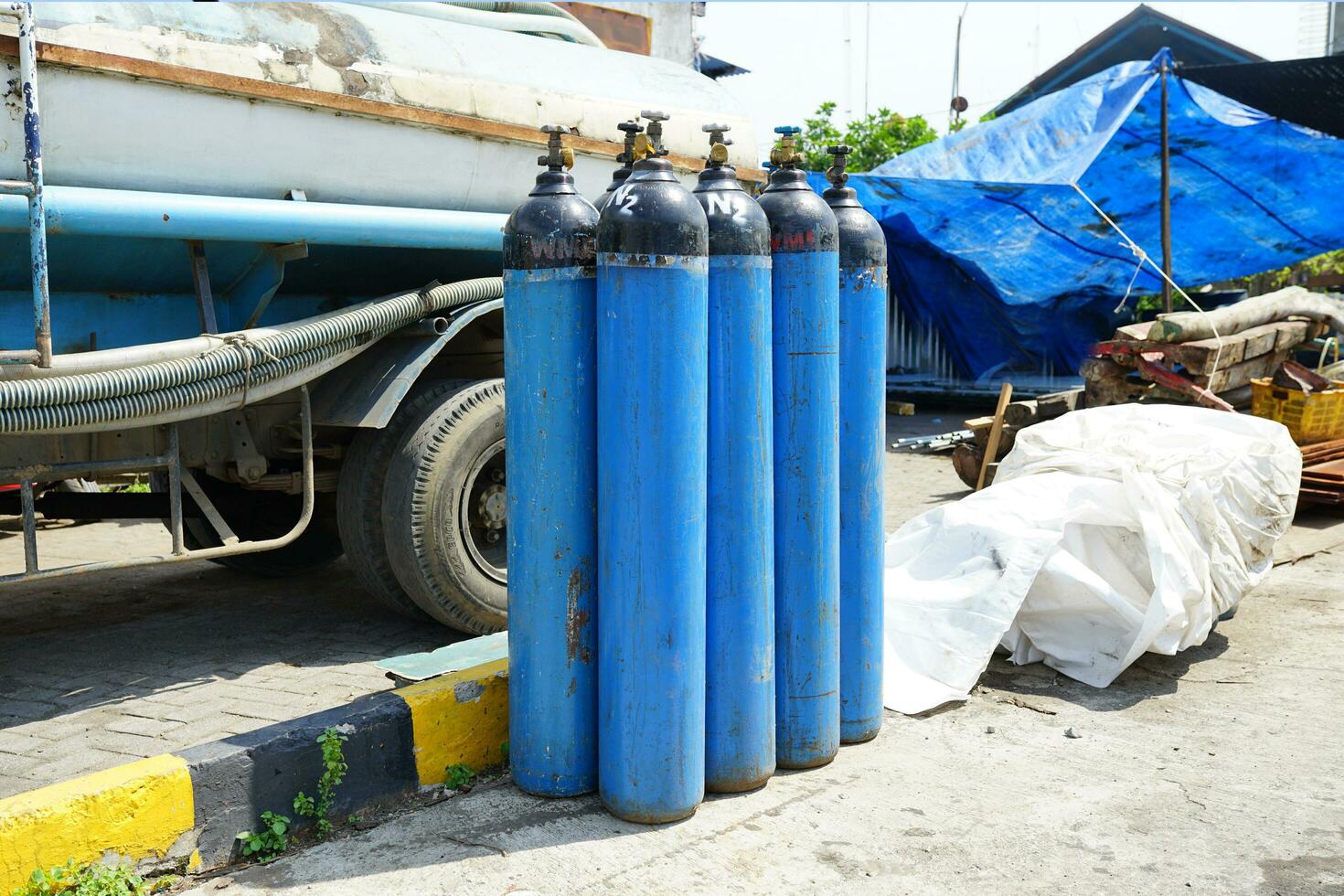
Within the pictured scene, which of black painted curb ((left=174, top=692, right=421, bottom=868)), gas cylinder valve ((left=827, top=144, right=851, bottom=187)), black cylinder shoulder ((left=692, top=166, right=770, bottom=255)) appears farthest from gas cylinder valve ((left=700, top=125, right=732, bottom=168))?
black painted curb ((left=174, top=692, right=421, bottom=868))

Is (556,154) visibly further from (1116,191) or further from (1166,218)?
(1116,191)

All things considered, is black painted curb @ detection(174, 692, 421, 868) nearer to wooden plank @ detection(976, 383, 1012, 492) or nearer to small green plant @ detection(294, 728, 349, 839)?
small green plant @ detection(294, 728, 349, 839)

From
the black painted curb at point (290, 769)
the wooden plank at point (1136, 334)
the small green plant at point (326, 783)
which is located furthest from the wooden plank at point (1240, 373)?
the small green plant at point (326, 783)

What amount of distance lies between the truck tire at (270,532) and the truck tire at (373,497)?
0.30 m

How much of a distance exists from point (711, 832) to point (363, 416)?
2.14 metres

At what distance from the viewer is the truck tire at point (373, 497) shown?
4562mm

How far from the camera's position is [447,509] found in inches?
176

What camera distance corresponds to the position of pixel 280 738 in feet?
9.59

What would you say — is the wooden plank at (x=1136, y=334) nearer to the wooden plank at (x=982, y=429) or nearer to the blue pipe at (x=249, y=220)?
the wooden plank at (x=982, y=429)

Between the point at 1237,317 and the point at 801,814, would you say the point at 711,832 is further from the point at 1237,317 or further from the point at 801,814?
the point at 1237,317

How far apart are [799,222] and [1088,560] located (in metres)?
1.85

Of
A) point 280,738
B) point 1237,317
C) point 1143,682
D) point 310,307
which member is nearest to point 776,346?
point 280,738

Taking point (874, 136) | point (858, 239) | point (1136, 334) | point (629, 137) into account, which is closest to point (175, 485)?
point (629, 137)

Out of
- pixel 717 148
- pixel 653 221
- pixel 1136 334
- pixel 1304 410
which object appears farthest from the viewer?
pixel 1136 334
